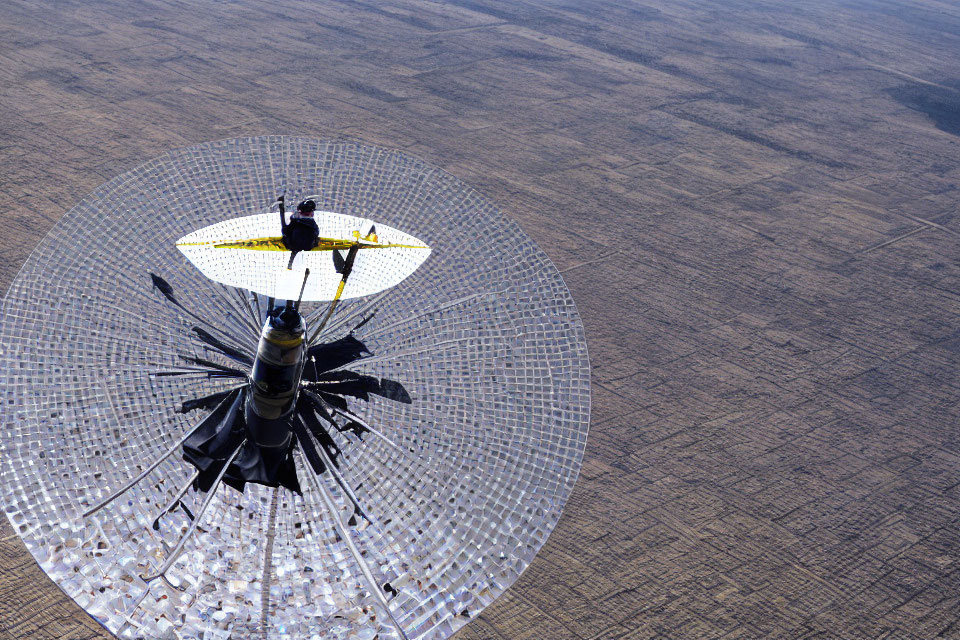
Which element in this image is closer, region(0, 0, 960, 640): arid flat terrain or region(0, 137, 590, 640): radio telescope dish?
Result: region(0, 137, 590, 640): radio telescope dish

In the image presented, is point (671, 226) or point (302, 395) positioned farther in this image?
point (671, 226)

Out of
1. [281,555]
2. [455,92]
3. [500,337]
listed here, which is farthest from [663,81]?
[281,555]

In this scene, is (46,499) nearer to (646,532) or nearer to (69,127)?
(646,532)

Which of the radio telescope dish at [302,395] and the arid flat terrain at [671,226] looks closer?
the radio telescope dish at [302,395]

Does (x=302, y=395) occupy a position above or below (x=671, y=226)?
above
